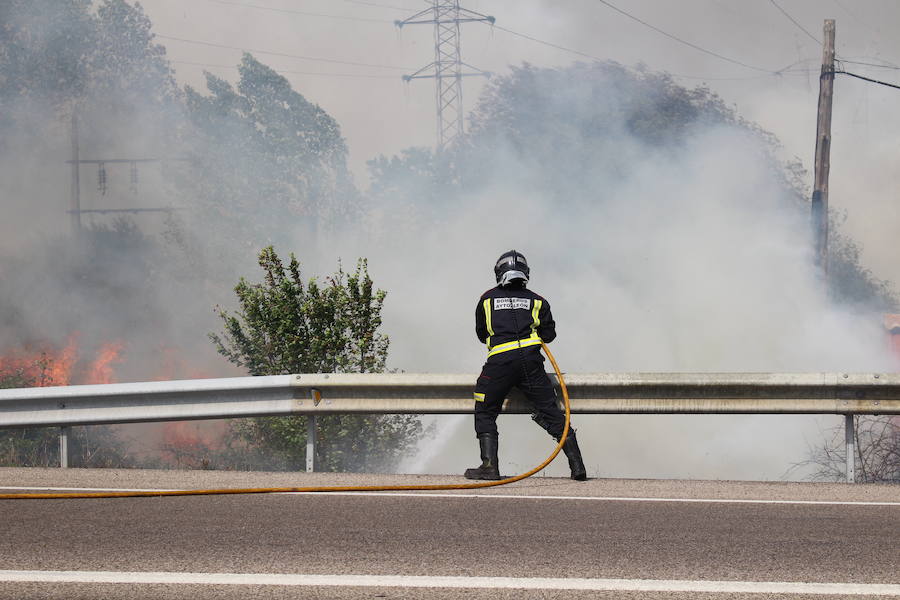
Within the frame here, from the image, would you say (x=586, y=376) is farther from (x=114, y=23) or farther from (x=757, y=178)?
(x=114, y=23)

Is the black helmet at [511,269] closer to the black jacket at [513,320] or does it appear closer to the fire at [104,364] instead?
the black jacket at [513,320]

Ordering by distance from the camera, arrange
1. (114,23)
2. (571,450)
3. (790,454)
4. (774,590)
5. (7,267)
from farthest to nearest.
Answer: (114,23), (7,267), (790,454), (571,450), (774,590)

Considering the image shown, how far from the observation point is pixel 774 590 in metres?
4.51

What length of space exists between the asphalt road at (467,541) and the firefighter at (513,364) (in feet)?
1.45

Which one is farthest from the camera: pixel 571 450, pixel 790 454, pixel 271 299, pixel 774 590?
pixel 790 454

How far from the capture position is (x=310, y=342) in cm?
1208

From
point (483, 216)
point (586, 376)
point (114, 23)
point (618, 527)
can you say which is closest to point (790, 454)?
point (483, 216)

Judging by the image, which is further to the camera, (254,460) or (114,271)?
(114,271)

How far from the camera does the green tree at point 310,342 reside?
471 inches

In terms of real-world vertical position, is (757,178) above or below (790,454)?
above

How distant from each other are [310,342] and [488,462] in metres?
4.73

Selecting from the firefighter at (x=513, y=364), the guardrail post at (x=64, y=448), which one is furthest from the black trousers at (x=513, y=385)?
the guardrail post at (x=64, y=448)

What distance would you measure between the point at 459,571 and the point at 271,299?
25.3 ft

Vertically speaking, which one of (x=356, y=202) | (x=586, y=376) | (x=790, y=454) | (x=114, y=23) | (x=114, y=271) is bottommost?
(x=790, y=454)
